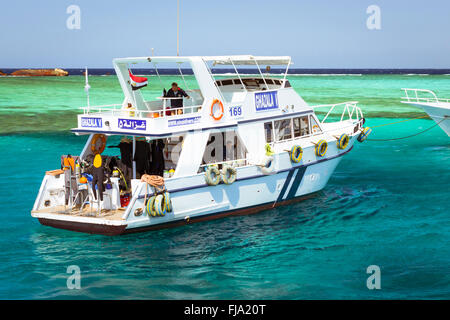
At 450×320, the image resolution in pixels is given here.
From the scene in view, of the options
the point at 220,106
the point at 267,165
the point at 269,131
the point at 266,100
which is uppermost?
the point at 266,100

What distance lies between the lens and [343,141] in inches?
663

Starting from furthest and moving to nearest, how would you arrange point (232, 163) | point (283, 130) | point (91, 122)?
1. point (283, 130)
2. point (232, 163)
3. point (91, 122)

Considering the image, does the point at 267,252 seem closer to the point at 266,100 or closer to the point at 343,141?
the point at 266,100

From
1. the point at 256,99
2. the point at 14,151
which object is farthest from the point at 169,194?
the point at 14,151

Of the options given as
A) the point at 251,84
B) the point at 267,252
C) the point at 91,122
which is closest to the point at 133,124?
the point at 91,122

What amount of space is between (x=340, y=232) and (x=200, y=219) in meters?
3.46

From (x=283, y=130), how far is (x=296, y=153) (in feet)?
4.20

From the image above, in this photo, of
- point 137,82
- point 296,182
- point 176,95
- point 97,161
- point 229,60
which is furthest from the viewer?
point 296,182

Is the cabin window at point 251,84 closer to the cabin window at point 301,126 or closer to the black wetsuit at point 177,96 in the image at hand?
the cabin window at point 301,126

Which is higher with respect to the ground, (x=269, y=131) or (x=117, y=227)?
(x=269, y=131)

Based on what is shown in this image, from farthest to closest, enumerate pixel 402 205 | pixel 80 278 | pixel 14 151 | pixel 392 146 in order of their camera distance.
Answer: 1. pixel 392 146
2. pixel 14 151
3. pixel 402 205
4. pixel 80 278

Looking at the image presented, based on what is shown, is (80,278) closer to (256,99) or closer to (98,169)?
(98,169)

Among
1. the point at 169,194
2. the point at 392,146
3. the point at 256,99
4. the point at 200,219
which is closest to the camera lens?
the point at 169,194

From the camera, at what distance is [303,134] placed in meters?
17.0
